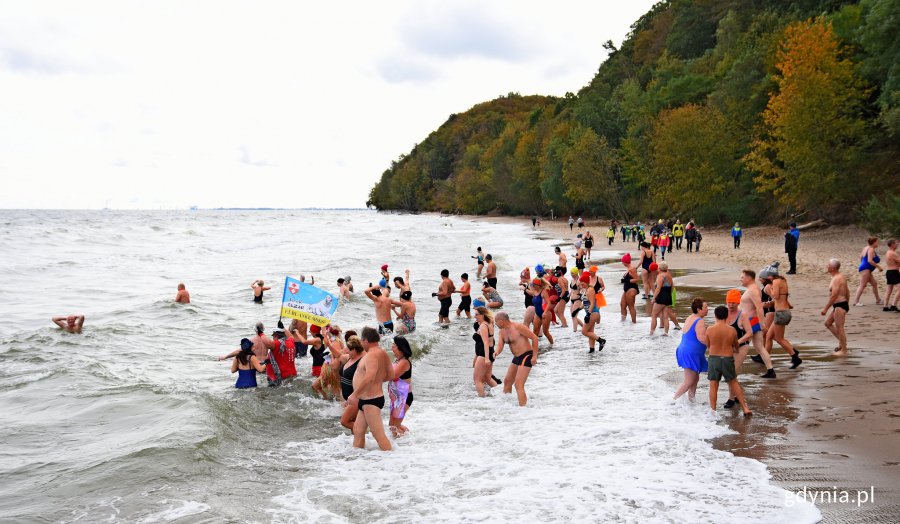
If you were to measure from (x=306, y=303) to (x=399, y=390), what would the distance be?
10.2 feet

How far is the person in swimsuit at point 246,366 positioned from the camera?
36.9 feet

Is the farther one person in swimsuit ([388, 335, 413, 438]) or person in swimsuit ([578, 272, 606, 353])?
person in swimsuit ([578, 272, 606, 353])

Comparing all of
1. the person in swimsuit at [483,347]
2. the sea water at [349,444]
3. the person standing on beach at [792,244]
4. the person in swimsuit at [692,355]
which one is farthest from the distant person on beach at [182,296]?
the person standing on beach at [792,244]

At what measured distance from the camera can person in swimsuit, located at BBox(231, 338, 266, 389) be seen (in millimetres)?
11242

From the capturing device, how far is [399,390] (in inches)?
360

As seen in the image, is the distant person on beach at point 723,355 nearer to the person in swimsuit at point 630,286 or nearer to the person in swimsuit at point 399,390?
the person in swimsuit at point 399,390

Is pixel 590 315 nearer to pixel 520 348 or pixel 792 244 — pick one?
pixel 520 348

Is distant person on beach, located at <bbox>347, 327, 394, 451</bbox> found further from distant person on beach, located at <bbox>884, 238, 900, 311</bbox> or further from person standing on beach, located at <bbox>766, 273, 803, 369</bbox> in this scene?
distant person on beach, located at <bbox>884, 238, 900, 311</bbox>

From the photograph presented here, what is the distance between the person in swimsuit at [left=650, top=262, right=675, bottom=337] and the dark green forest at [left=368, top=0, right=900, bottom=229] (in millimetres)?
17854

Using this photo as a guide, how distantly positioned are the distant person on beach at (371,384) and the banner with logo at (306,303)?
2.99m

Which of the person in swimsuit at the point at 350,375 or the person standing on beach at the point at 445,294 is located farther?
the person standing on beach at the point at 445,294

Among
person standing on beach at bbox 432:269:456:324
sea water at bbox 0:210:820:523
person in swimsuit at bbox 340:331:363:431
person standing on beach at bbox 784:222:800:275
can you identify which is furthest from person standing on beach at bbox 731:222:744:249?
person in swimsuit at bbox 340:331:363:431

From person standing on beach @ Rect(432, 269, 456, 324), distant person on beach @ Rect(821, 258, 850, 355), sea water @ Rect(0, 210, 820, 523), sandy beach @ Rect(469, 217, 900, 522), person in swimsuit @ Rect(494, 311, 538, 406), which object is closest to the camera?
sandy beach @ Rect(469, 217, 900, 522)

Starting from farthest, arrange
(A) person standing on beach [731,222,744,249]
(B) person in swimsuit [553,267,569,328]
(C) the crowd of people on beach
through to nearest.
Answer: (A) person standing on beach [731,222,744,249], (B) person in swimsuit [553,267,569,328], (C) the crowd of people on beach
